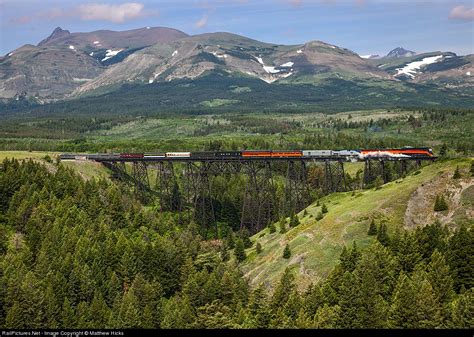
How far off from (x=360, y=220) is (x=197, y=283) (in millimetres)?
25704

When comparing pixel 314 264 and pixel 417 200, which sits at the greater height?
pixel 417 200

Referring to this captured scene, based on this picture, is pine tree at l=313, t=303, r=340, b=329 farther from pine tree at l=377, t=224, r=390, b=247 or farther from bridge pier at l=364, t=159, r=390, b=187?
bridge pier at l=364, t=159, r=390, b=187

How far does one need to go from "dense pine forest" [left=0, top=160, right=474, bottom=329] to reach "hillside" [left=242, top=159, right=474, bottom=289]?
8.38ft

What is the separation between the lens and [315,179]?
145 metres

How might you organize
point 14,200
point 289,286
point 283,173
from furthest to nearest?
point 283,173, point 14,200, point 289,286

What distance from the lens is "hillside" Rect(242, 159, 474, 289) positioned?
70.0 meters

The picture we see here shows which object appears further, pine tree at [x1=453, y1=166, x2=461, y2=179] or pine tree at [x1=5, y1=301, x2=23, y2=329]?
pine tree at [x1=453, y1=166, x2=461, y2=179]

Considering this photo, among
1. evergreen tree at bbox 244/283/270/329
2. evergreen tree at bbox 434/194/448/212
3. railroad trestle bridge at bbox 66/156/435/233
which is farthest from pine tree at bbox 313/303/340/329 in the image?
railroad trestle bridge at bbox 66/156/435/233

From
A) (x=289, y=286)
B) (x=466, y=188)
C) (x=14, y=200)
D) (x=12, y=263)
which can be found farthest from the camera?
(x=14, y=200)

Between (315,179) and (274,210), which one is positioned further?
(315,179)

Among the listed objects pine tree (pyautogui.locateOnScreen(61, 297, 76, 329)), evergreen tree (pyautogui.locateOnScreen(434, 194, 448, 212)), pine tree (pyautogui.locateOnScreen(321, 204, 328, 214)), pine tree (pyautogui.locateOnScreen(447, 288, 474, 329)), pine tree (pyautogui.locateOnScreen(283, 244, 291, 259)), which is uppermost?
evergreen tree (pyautogui.locateOnScreen(434, 194, 448, 212))
